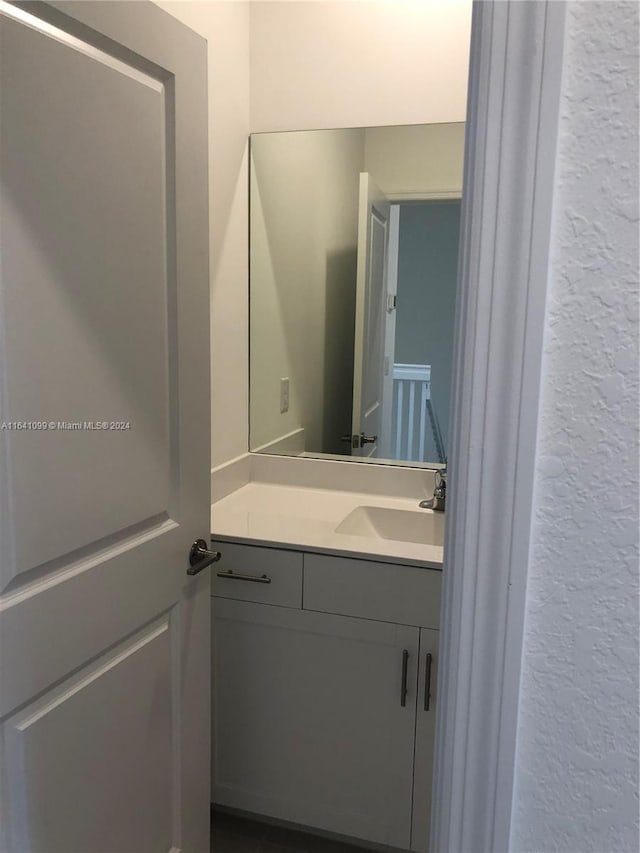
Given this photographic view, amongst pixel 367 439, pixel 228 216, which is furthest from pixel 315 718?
pixel 228 216

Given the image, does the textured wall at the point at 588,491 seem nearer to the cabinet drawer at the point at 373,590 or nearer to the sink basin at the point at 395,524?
the cabinet drawer at the point at 373,590

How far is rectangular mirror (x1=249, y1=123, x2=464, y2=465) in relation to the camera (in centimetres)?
191

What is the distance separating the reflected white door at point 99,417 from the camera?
90 cm

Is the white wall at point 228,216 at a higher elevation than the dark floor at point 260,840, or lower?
higher

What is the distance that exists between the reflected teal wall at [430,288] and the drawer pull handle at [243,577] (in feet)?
2.26

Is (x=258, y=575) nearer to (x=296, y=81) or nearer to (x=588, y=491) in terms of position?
(x=588, y=491)

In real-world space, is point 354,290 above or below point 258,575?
above

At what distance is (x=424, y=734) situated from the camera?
1.53m

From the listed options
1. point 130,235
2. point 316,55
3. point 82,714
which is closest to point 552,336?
point 130,235

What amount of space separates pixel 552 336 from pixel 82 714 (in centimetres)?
98

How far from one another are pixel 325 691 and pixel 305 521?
16.5 inches

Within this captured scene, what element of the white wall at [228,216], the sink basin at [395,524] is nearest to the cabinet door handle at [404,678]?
the sink basin at [395,524]

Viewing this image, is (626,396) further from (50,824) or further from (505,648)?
(50,824)

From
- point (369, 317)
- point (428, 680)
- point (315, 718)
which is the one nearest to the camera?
point (428, 680)
